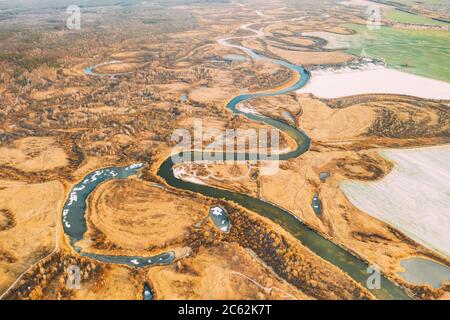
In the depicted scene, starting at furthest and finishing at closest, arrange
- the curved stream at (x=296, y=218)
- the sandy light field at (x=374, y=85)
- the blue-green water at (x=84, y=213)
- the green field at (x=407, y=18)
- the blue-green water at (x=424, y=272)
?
the green field at (x=407, y=18) < the sandy light field at (x=374, y=85) < the blue-green water at (x=84, y=213) < the curved stream at (x=296, y=218) < the blue-green water at (x=424, y=272)

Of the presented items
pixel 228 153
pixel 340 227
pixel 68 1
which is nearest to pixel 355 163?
pixel 340 227

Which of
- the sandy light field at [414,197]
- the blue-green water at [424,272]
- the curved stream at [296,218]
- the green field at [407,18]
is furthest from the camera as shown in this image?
the green field at [407,18]

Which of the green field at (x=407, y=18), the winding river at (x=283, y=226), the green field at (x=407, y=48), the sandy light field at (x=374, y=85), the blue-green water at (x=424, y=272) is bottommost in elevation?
the blue-green water at (x=424, y=272)

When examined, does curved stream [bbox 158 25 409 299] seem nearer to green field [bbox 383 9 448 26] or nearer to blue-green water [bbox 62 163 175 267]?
blue-green water [bbox 62 163 175 267]

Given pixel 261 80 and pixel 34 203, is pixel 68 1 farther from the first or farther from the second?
pixel 34 203

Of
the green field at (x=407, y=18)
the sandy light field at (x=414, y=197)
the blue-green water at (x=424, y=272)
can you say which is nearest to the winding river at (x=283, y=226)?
the blue-green water at (x=424, y=272)

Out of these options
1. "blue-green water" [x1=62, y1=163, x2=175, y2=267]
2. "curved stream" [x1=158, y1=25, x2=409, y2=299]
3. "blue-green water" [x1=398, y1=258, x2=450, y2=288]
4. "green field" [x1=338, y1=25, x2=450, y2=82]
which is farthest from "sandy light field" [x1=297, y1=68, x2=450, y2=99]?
"blue-green water" [x1=62, y1=163, x2=175, y2=267]

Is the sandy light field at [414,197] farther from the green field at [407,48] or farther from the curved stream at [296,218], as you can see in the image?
the green field at [407,48]
